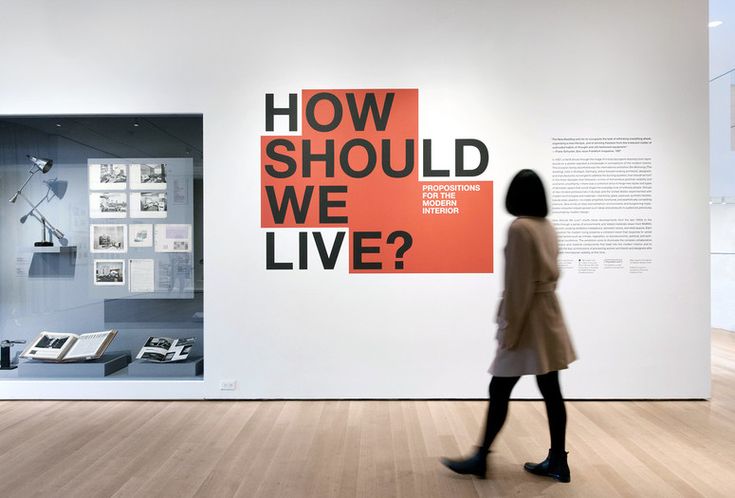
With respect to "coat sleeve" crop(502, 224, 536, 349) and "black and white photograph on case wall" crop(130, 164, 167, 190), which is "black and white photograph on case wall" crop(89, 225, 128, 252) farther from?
"coat sleeve" crop(502, 224, 536, 349)

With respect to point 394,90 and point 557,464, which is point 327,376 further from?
point 394,90

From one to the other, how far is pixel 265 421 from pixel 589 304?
106 inches

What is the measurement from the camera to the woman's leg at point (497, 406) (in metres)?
2.48

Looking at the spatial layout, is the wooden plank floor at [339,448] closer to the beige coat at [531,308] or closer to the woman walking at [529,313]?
the woman walking at [529,313]

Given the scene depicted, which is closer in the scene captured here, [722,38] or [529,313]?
[529,313]

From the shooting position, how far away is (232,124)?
3.98 m

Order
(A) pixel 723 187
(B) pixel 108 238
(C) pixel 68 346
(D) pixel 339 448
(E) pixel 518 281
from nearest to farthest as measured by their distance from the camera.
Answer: (E) pixel 518 281 < (D) pixel 339 448 < (C) pixel 68 346 < (B) pixel 108 238 < (A) pixel 723 187

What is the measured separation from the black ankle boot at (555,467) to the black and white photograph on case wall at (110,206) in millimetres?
3696

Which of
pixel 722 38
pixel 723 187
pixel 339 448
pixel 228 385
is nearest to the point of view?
pixel 339 448

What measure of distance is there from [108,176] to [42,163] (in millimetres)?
630

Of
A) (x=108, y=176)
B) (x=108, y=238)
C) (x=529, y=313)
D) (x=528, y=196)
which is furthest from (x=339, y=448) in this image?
(x=108, y=176)

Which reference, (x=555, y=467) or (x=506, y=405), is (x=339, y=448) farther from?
(x=555, y=467)

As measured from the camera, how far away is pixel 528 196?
243 cm

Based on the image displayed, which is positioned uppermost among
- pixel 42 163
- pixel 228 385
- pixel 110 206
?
pixel 42 163
